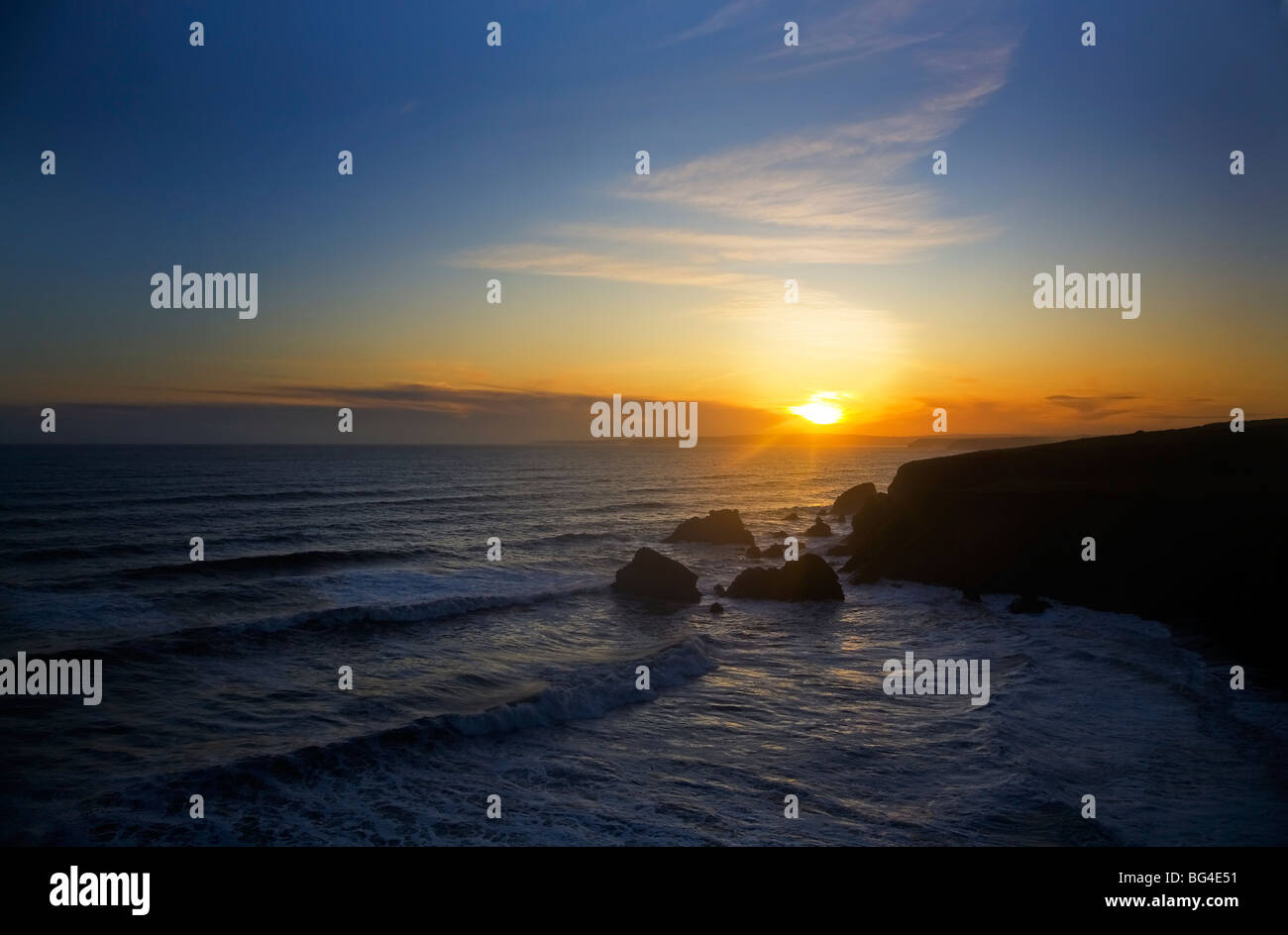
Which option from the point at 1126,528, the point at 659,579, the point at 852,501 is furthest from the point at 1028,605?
the point at 852,501

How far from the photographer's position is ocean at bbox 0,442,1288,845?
40.1ft

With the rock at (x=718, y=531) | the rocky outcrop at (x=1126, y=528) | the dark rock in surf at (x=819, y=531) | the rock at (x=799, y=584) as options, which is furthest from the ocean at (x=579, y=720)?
the dark rock in surf at (x=819, y=531)

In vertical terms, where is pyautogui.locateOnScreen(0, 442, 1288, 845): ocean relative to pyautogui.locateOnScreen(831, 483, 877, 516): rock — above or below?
below

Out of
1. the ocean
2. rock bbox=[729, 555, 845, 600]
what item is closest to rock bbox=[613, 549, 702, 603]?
the ocean

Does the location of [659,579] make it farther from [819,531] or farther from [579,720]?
[819,531]

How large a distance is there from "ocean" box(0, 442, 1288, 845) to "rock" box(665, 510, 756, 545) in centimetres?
1297

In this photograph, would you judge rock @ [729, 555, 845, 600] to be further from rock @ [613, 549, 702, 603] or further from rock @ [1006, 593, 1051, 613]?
rock @ [1006, 593, 1051, 613]

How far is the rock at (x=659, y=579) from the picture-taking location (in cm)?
3228

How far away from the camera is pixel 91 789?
13273mm

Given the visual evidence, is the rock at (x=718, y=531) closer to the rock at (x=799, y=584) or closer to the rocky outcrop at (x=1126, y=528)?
the rocky outcrop at (x=1126, y=528)

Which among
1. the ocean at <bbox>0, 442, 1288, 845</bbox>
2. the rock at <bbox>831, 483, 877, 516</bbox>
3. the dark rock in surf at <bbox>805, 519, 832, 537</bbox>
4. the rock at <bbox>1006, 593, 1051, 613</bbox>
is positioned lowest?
the ocean at <bbox>0, 442, 1288, 845</bbox>

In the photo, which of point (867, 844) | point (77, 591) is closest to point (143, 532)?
point (77, 591)
